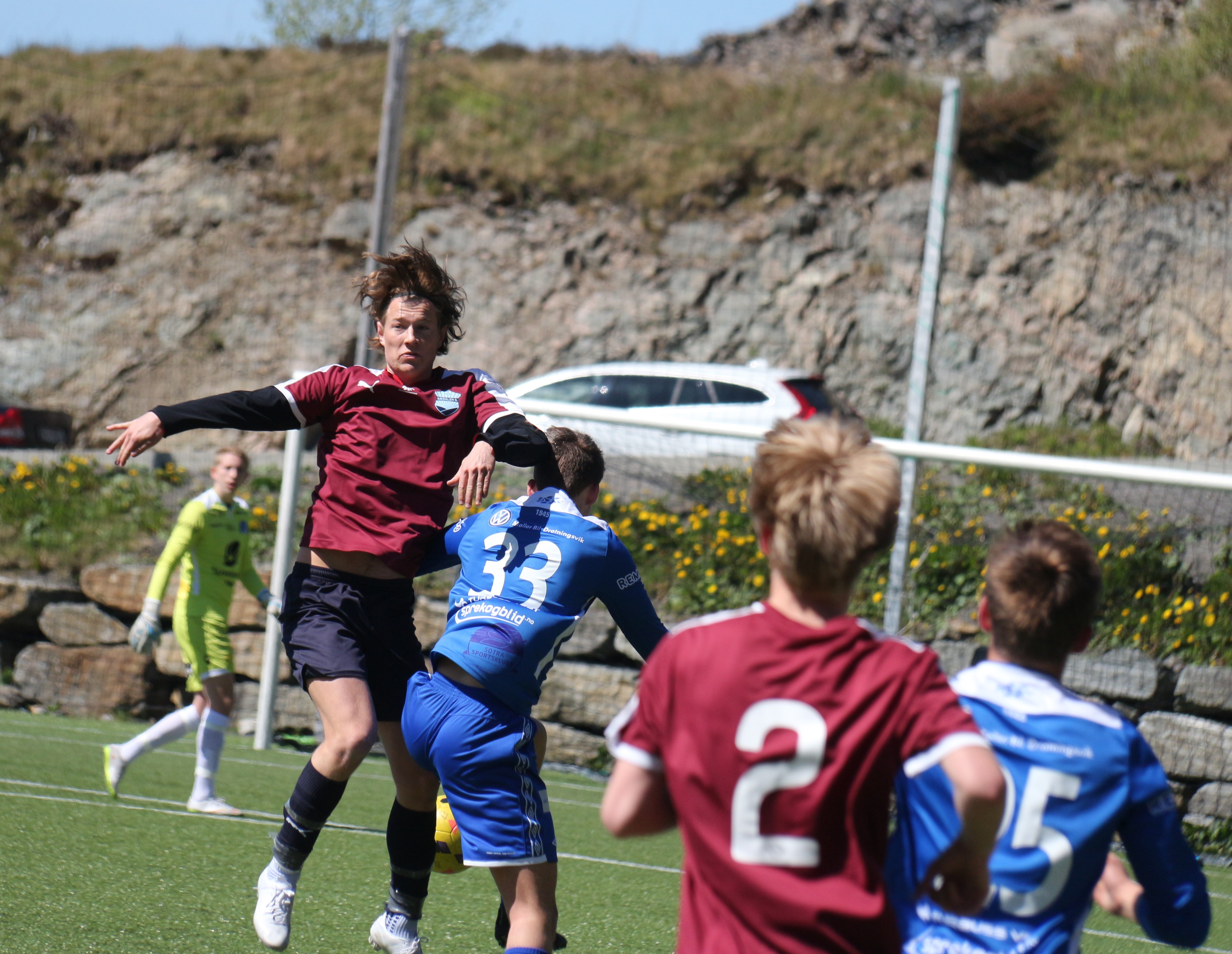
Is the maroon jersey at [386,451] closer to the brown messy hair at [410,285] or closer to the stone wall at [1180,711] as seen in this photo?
the brown messy hair at [410,285]

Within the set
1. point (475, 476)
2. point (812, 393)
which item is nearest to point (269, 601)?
point (475, 476)

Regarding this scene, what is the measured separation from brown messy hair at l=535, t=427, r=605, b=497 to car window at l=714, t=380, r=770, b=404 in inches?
343

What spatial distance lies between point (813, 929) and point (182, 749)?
7.45 meters

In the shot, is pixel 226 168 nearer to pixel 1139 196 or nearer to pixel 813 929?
pixel 1139 196

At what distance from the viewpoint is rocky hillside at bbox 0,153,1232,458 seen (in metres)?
16.0

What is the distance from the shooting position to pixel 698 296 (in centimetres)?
1805

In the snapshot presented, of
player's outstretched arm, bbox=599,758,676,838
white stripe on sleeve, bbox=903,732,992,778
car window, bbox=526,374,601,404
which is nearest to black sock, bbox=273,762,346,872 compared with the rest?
player's outstretched arm, bbox=599,758,676,838

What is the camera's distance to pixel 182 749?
8086mm

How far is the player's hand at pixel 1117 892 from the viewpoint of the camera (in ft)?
5.65

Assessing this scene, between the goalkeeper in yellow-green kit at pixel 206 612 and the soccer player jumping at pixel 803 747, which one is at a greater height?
the soccer player jumping at pixel 803 747

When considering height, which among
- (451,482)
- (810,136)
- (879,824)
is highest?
(810,136)

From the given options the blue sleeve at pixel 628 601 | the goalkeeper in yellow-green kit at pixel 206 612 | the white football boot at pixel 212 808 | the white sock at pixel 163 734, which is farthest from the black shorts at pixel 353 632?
the white sock at pixel 163 734

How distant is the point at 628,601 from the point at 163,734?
12.7 feet

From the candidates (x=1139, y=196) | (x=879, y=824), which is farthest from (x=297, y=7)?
(x=879, y=824)
